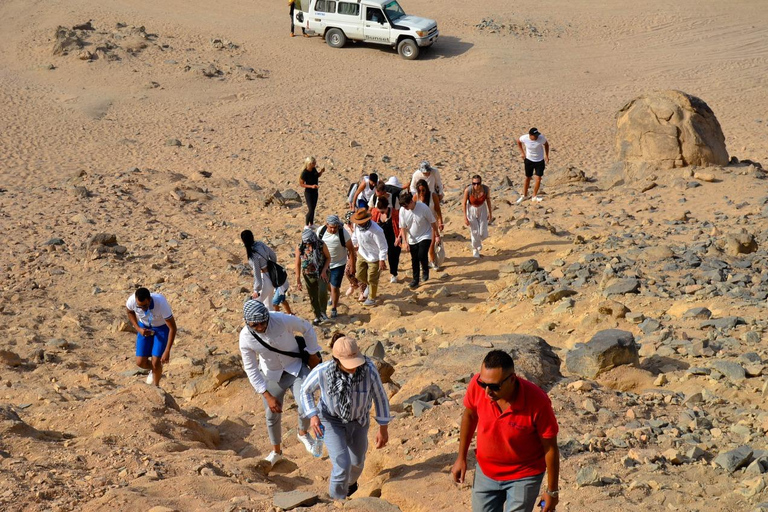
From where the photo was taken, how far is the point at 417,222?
442 inches

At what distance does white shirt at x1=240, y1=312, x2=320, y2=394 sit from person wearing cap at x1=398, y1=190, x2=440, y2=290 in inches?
191

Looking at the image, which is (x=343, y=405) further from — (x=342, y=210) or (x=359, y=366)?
(x=342, y=210)

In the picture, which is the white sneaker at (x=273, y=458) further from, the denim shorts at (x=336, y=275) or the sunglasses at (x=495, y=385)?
the denim shorts at (x=336, y=275)

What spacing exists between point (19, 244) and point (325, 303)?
609 cm

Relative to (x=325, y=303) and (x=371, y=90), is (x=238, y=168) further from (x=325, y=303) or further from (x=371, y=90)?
(x=325, y=303)

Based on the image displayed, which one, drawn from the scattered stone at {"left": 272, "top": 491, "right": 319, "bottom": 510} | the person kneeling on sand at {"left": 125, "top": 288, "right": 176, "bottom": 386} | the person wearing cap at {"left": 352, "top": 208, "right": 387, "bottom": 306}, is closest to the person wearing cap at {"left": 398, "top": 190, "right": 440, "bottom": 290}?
the person wearing cap at {"left": 352, "top": 208, "right": 387, "bottom": 306}

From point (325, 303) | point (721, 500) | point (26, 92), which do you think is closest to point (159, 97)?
point (26, 92)

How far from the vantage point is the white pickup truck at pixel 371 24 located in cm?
2583

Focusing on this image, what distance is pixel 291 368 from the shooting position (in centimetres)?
650

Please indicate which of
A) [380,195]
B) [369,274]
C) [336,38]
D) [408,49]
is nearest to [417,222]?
[380,195]

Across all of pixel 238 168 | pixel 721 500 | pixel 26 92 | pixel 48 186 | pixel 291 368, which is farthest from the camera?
pixel 26 92

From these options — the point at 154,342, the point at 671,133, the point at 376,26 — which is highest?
the point at 376,26

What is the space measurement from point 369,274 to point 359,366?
567 cm

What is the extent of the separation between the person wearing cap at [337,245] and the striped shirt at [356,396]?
15.0ft
